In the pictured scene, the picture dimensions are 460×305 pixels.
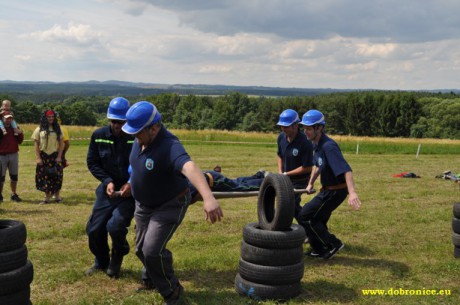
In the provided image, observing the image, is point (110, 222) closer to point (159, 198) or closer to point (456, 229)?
point (159, 198)

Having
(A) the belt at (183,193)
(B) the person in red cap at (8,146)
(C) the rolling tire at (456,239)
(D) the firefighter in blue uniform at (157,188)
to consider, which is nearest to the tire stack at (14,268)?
(D) the firefighter in blue uniform at (157,188)

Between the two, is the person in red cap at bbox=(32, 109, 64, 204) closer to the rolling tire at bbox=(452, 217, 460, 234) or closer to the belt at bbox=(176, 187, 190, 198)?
the belt at bbox=(176, 187, 190, 198)

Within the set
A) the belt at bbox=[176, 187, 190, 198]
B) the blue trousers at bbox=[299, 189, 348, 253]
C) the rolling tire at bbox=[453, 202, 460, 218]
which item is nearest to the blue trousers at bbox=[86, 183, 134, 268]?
the belt at bbox=[176, 187, 190, 198]

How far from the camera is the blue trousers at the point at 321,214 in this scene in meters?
7.26

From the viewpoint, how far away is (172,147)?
15.9ft

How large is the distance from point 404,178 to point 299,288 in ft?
45.9

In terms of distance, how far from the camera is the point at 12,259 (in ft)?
15.4

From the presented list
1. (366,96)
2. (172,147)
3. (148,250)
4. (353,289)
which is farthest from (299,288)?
(366,96)

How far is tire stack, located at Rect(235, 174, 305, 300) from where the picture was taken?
559cm

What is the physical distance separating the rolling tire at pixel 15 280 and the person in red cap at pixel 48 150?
23.2 feet

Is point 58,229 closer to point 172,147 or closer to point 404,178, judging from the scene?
point 172,147

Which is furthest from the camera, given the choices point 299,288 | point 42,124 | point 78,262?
point 42,124

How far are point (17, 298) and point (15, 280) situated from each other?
0.62 feet

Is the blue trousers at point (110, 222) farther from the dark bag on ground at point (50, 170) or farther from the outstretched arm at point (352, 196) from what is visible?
the dark bag on ground at point (50, 170)
